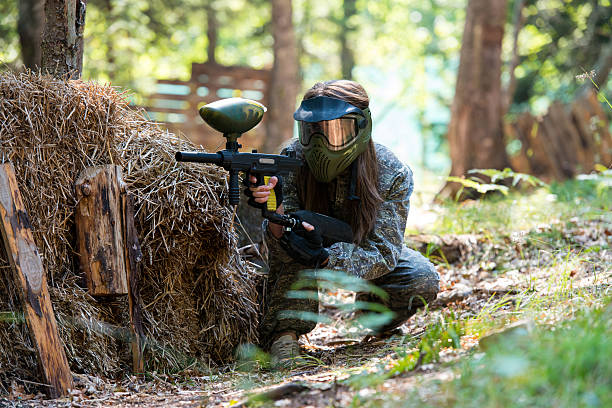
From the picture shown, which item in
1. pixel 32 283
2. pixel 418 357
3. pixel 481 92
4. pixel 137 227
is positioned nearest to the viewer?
pixel 418 357

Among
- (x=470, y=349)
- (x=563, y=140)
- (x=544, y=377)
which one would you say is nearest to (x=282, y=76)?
(x=563, y=140)

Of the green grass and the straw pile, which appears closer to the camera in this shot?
the straw pile

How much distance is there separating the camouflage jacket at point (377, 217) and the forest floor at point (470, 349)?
47cm

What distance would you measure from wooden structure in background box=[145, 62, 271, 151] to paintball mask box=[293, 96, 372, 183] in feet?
30.4

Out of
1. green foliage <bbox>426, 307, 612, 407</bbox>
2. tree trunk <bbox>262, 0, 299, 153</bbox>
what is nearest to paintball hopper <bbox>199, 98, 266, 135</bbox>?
green foliage <bbox>426, 307, 612, 407</bbox>

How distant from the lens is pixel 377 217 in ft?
11.9

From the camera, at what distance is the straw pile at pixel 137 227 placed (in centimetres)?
304

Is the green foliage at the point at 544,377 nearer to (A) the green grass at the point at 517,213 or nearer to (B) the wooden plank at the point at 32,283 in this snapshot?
(B) the wooden plank at the point at 32,283

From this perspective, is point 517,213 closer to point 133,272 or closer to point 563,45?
point 133,272

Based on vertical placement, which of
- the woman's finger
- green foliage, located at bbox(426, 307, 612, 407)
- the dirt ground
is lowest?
the dirt ground

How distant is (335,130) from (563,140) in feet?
21.6

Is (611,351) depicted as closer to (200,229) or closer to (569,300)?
(569,300)

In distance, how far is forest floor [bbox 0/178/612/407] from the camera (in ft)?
6.25

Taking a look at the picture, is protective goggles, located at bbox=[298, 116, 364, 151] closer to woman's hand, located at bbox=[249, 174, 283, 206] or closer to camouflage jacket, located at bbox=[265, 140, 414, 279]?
camouflage jacket, located at bbox=[265, 140, 414, 279]
